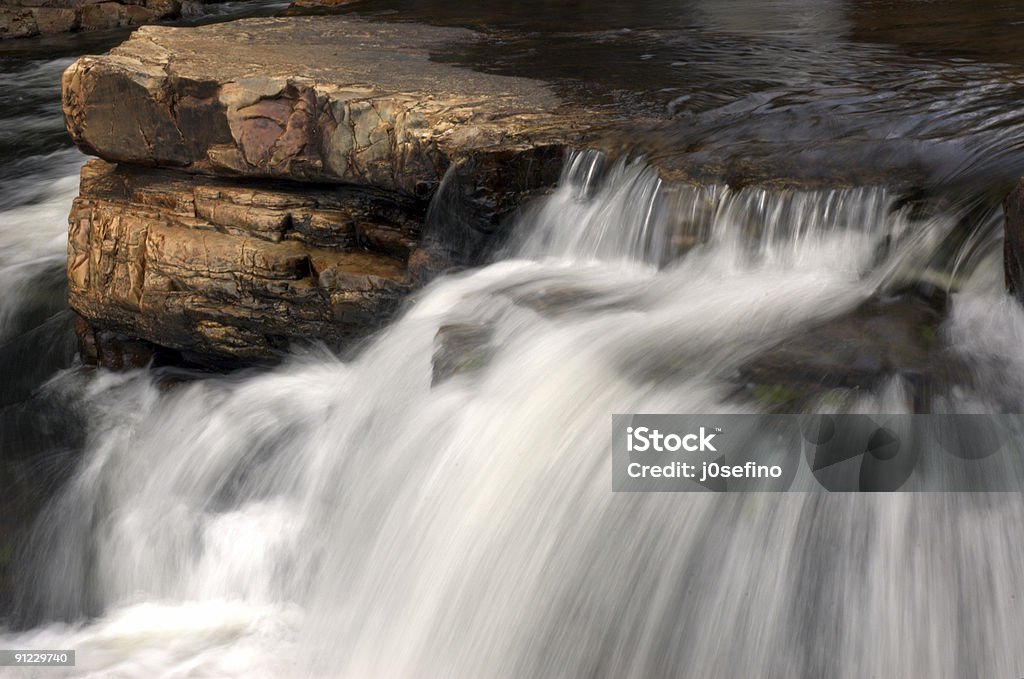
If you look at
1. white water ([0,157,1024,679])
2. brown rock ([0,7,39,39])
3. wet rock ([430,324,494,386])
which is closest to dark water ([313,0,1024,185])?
white water ([0,157,1024,679])

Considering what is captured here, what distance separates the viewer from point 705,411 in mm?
2990

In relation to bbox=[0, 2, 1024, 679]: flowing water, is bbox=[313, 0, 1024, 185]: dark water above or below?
above

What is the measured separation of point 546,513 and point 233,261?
246 cm

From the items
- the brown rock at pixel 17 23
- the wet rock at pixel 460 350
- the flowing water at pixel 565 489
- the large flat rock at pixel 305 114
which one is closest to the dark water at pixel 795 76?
the flowing water at pixel 565 489

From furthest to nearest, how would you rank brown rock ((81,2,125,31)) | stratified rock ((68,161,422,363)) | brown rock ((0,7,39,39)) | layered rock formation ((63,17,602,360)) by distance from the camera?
brown rock ((81,2,125,31)) < brown rock ((0,7,39,39)) < stratified rock ((68,161,422,363)) < layered rock formation ((63,17,602,360))

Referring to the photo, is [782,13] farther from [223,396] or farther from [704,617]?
[704,617]

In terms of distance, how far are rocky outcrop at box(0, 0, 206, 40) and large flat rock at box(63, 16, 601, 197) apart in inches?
311

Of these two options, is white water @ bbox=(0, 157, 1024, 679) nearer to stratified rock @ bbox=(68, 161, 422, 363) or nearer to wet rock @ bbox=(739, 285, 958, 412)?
wet rock @ bbox=(739, 285, 958, 412)

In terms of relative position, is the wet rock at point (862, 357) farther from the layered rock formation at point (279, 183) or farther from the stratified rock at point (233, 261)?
the stratified rock at point (233, 261)

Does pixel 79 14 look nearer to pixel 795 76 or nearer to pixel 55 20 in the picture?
pixel 55 20

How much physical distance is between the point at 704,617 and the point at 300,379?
2.67m

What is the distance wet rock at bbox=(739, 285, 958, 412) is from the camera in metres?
2.90

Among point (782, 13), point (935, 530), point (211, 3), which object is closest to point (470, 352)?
point (935, 530)

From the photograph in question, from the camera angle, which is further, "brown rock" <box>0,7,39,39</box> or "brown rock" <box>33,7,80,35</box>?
"brown rock" <box>33,7,80,35</box>
